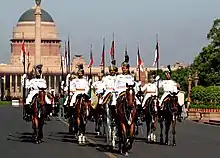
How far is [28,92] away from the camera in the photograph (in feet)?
68.8

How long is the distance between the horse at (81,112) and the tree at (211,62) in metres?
54.8

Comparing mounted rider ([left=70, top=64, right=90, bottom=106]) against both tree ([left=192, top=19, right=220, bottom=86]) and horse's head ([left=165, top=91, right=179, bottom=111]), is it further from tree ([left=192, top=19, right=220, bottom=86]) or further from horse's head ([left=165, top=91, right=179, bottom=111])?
tree ([left=192, top=19, right=220, bottom=86])

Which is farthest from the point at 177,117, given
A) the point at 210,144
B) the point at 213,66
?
the point at 213,66

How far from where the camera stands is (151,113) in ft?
69.6

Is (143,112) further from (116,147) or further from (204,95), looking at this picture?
(204,95)

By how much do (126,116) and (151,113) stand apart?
15.4ft

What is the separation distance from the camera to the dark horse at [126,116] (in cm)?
1639

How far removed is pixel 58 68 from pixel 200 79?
85122 mm

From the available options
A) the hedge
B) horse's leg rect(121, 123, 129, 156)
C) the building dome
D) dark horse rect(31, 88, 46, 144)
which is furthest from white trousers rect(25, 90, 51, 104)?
the building dome

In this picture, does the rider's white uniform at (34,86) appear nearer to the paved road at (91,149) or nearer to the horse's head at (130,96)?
the paved road at (91,149)

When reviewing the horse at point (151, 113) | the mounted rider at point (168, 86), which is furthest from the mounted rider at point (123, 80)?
the horse at point (151, 113)

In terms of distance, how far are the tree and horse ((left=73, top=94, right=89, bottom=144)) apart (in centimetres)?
5480

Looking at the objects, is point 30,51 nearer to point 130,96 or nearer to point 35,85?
point 35,85

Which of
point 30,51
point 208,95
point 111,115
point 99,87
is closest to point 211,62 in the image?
point 208,95
